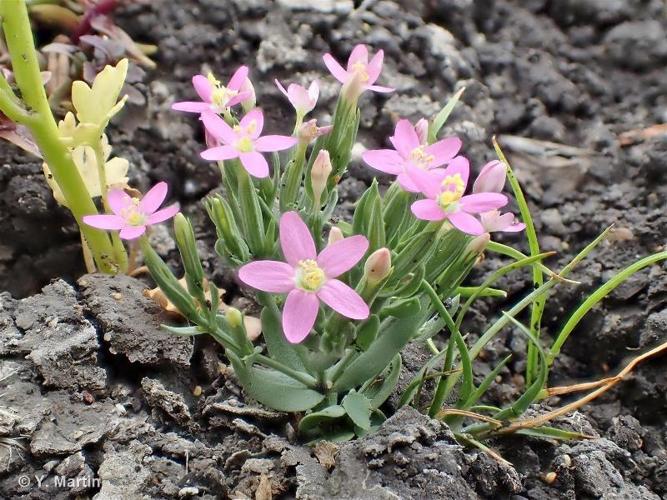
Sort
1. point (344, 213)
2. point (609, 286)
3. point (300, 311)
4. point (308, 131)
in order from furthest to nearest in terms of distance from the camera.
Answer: point (344, 213), point (609, 286), point (308, 131), point (300, 311)

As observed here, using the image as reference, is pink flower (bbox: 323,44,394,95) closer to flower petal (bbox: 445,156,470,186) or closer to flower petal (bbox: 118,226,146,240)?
flower petal (bbox: 445,156,470,186)

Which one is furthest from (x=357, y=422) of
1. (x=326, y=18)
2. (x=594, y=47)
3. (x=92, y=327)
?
(x=594, y=47)

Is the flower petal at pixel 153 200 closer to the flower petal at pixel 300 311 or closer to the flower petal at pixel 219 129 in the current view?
the flower petal at pixel 219 129

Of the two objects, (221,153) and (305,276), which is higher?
(221,153)

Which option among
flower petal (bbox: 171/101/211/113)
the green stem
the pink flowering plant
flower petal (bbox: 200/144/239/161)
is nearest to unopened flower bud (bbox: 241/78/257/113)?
the pink flowering plant

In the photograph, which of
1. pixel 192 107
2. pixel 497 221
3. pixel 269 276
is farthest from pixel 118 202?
pixel 497 221

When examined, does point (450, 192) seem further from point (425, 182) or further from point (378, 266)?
point (378, 266)

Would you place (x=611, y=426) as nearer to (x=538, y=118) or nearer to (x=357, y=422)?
(x=357, y=422)
